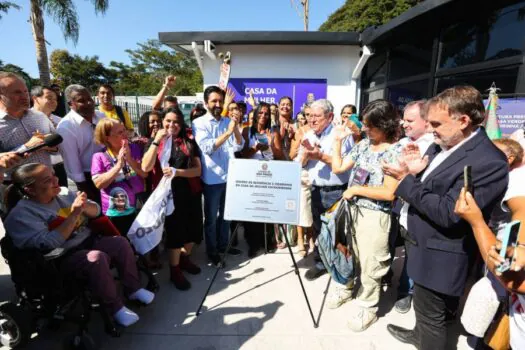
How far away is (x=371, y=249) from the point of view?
234 centimetres

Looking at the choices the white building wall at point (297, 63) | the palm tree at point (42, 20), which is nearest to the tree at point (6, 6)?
the palm tree at point (42, 20)

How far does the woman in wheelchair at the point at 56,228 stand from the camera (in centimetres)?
199

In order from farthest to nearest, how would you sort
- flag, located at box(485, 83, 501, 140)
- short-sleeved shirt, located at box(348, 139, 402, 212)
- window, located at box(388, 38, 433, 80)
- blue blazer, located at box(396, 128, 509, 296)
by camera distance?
window, located at box(388, 38, 433, 80) < flag, located at box(485, 83, 501, 140) < short-sleeved shirt, located at box(348, 139, 402, 212) < blue blazer, located at box(396, 128, 509, 296)

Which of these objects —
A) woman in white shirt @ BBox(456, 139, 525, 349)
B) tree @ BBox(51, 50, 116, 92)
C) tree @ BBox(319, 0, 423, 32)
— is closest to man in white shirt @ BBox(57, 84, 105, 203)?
woman in white shirt @ BBox(456, 139, 525, 349)

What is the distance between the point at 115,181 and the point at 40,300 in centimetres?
108

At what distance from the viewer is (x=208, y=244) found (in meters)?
3.44

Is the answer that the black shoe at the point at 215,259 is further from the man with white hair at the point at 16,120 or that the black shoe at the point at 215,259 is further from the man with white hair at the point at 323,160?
the man with white hair at the point at 16,120

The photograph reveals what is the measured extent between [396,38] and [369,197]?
579cm

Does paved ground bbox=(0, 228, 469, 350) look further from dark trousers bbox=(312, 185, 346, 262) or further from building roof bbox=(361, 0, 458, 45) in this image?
building roof bbox=(361, 0, 458, 45)

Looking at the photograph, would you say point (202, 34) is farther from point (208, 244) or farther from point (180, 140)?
point (208, 244)

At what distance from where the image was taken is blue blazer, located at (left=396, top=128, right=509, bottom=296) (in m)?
1.48

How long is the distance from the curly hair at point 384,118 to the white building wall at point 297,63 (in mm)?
5871

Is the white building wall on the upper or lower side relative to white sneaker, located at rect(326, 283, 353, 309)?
upper

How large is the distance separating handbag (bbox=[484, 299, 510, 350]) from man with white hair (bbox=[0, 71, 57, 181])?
3.45m
